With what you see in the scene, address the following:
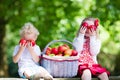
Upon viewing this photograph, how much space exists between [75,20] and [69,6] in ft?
3.42

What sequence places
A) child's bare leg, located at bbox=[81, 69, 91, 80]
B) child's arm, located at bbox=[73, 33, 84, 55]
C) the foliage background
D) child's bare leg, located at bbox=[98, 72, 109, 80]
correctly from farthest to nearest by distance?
1. the foliage background
2. child's arm, located at bbox=[73, 33, 84, 55]
3. child's bare leg, located at bbox=[98, 72, 109, 80]
4. child's bare leg, located at bbox=[81, 69, 91, 80]

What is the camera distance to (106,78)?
6328 millimetres

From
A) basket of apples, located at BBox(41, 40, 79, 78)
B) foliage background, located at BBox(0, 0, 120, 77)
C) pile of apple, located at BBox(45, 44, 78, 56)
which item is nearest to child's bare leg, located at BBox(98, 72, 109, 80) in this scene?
basket of apples, located at BBox(41, 40, 79, 78)

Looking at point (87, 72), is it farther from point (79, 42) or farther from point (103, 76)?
point (79, 42)

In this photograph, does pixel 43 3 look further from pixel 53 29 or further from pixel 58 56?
pixel 58 56

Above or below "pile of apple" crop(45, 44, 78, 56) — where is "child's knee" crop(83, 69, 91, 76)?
below

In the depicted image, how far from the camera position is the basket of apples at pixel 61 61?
628 centimetres

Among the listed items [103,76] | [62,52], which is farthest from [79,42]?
[103,76]

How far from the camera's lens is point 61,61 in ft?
20.6

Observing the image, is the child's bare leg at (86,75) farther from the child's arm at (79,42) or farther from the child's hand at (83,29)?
the child's hand at (83,29)

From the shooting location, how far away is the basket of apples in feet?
20.6

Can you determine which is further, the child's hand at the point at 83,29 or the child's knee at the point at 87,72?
the child's hand at the point at 83,29

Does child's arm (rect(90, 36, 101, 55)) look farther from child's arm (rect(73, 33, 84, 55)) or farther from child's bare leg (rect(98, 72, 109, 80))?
child's bare leg (rect(98, 72, 109, 80))

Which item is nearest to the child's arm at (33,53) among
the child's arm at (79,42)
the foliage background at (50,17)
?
the child's arm at (79,42)
